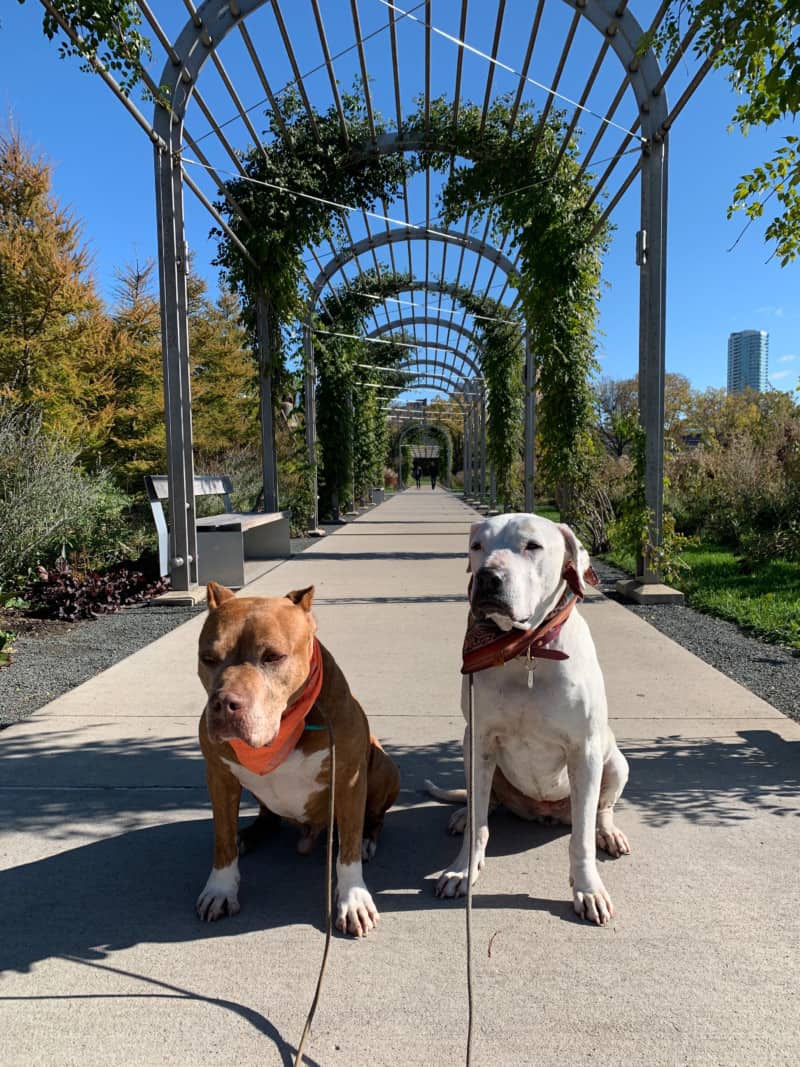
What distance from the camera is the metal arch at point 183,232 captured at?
23.6 feet

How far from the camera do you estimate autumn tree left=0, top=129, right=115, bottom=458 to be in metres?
13.9

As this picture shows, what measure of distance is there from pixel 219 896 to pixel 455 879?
0.76 m

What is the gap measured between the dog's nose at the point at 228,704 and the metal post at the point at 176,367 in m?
6.35

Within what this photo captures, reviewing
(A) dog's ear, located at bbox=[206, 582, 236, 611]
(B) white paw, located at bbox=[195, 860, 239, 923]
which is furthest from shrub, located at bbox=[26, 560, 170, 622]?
(A) dog's ear, located at bbox=[206, 582, 236, 611]

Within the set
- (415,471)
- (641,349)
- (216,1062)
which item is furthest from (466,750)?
(415,471)

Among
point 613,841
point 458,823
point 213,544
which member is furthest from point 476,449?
point 613,841

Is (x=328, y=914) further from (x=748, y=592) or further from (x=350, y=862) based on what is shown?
(x=748, y=592)

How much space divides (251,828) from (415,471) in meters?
78.1

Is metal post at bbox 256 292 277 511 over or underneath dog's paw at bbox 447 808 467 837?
over

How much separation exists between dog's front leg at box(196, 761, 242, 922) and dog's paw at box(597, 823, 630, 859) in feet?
4.25

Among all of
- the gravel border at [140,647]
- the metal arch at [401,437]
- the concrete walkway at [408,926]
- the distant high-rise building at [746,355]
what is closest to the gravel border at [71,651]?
the gravel border at [140,647]

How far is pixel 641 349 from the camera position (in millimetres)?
7707

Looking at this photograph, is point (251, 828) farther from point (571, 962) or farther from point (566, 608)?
point (566, 608)

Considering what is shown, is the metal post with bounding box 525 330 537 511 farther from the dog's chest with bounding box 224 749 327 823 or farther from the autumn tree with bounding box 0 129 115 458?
the dog's chest with bounding box 224 749 327 823
